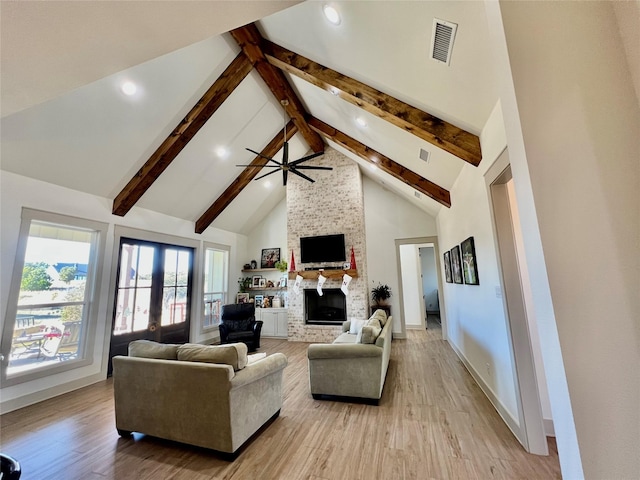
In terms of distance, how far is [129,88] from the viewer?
3.34 meters

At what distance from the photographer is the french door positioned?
460 centimetres

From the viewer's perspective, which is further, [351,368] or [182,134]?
[182,134]

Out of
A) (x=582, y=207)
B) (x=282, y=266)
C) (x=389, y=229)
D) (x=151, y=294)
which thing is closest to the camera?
(x=582, y=207)

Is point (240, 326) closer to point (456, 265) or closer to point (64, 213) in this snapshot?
point (64, 213)

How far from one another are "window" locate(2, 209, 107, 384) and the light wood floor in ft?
1.99

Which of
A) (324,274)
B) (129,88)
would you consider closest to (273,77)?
(129,88)

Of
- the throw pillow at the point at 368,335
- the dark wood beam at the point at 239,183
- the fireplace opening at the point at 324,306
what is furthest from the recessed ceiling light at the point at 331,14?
the fireplace opening at the point at 324,306

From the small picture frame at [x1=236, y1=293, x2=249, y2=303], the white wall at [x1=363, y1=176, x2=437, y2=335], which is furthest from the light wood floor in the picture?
the small picture frame at [x1=236, y1=293, x2=249, y2=303]

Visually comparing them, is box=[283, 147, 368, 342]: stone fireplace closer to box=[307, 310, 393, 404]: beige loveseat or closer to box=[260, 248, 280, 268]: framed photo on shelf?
box=[260, 248, 280, 268]: framed photo on shelf

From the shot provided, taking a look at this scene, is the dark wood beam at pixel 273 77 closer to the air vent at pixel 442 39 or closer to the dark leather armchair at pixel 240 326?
the air vent at pixel 442 39

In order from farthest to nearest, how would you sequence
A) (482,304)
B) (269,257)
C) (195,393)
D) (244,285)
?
(269,257) < (244,285) < (482,304) < (195,393)

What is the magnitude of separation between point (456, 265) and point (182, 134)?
507cm

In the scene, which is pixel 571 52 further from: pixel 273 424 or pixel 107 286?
pixel 107 286

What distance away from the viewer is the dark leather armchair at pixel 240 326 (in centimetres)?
534
